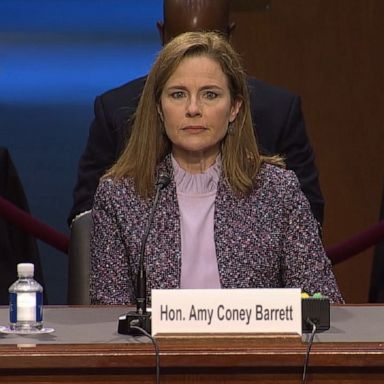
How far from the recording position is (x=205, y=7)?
3422mm

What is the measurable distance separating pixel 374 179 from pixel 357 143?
17 centimetres

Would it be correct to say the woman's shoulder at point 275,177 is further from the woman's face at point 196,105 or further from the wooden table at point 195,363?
the wooden table at point 195,363

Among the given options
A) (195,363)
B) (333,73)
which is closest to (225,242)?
(195,363)

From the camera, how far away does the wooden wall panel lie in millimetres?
5141

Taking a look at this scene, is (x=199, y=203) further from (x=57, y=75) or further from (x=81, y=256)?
(x=57, y=75)

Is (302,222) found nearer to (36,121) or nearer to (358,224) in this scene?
(358,224)

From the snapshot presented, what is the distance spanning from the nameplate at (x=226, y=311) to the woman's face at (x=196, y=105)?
0.76m

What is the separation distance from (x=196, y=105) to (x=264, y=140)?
0.87 m

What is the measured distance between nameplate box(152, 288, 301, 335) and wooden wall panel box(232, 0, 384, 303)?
3.19 metres

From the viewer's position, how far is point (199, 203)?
2758 millimetres

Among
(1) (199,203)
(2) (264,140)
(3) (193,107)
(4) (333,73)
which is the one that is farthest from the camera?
(4) (333,73)

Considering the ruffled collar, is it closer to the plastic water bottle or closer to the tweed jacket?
the tweed jacket

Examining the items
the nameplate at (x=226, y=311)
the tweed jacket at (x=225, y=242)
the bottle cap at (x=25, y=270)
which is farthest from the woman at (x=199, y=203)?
the nameplate at (x=226, y=311)

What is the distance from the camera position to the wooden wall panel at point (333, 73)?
5.14 metres
